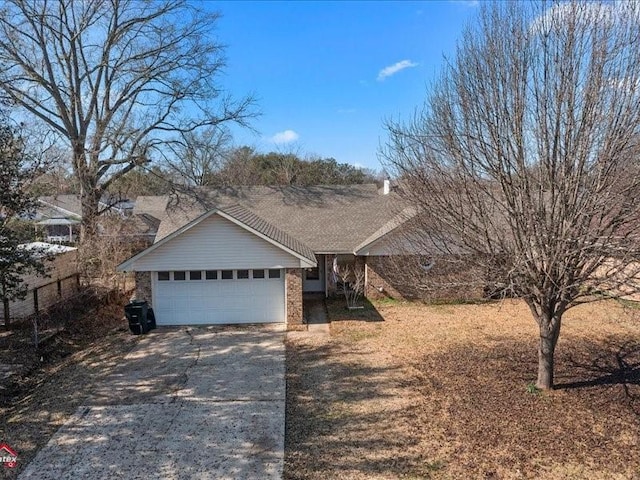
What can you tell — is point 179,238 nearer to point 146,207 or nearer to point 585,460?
point 585,460

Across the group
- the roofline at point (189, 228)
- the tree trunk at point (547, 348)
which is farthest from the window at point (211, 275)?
the tree trunk at point (547, 348)

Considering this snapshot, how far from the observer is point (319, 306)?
1728cm

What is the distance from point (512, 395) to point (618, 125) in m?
5.46

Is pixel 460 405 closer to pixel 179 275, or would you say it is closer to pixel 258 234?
pixel 258 234

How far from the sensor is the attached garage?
14.0m

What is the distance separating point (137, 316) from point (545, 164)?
1225 centimetres

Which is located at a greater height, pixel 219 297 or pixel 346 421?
pixel 219 297

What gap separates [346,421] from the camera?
7645 millimetres

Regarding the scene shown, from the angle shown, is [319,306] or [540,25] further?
[319,306]

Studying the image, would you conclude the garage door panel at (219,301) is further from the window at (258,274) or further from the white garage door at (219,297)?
the window at (258,274)

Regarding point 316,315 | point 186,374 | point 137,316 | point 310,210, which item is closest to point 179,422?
point 186,374

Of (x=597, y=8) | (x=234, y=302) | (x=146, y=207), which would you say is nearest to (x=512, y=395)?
(x=597, y=8)

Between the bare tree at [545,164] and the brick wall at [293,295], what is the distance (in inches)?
260

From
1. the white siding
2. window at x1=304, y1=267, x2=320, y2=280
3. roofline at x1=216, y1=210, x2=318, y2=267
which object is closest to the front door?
window at x1=304, y1=267, x2=320, y2=280
